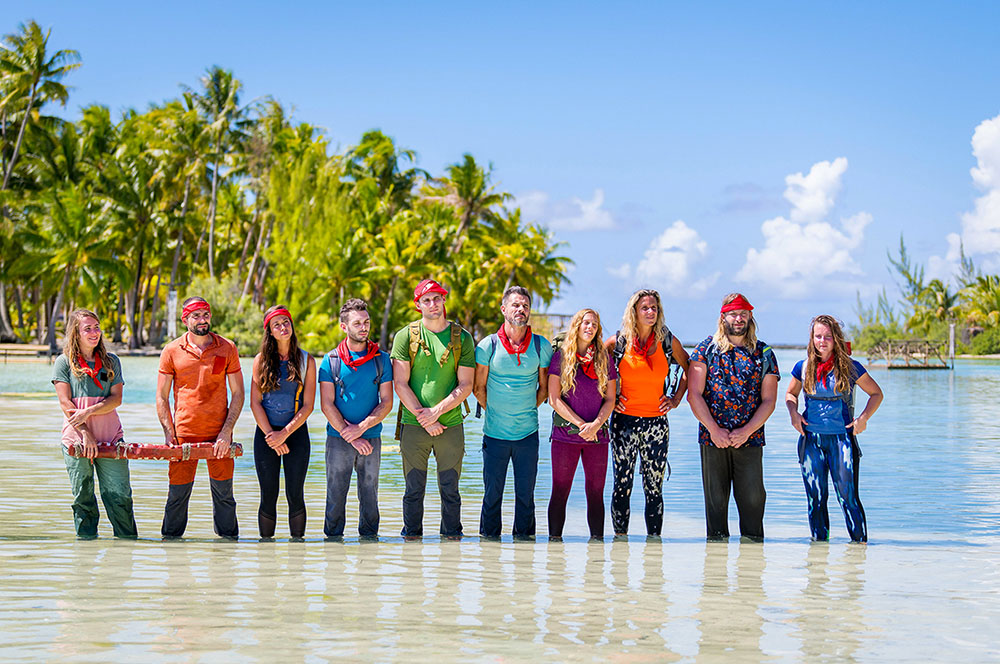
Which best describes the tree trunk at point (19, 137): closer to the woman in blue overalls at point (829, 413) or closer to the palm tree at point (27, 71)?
the palm tree at point (27, 71)

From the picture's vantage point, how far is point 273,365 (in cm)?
654

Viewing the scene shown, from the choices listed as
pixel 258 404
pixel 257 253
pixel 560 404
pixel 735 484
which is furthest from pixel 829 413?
pixel 257 253

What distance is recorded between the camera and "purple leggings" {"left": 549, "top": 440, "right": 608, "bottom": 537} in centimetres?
674

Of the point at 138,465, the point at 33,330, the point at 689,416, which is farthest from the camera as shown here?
the point at 33,330

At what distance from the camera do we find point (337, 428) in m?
6.47

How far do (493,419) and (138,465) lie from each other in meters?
6.76

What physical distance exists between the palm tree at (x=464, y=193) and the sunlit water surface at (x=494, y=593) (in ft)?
153

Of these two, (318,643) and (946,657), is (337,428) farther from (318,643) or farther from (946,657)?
(946,657)

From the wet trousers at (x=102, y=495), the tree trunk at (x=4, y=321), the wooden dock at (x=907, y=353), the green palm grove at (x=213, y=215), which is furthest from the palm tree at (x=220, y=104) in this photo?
the wet trousers at (x=102, y=495)

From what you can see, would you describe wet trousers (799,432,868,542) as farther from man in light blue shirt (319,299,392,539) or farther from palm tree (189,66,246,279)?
palm tree (189,66,246,279)

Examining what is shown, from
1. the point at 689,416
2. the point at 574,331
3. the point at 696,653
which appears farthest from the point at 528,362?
the point at 689,416

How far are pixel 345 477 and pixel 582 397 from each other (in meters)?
1.63

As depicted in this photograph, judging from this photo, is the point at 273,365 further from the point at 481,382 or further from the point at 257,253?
the point at 257,253

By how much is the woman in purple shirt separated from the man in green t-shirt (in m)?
0.60
